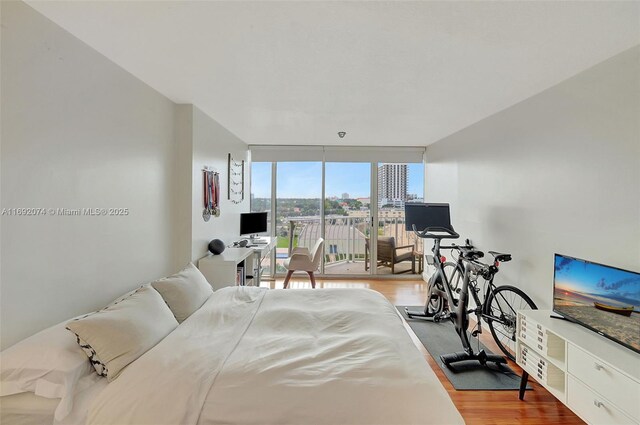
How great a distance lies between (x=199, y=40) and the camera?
1.65 meters

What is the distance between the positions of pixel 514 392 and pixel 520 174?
190 centimetres

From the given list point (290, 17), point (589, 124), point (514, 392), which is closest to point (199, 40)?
point (290, 17)

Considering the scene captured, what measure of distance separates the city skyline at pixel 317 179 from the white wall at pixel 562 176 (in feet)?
5.59

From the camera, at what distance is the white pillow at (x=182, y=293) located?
192cm

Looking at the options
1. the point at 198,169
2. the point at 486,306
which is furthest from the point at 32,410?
the point at 486,306

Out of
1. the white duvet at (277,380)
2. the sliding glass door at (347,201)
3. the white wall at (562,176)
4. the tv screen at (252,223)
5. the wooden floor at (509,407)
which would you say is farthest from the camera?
the sliding glass door at (347,201)

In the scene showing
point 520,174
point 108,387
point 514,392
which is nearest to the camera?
point 108,387

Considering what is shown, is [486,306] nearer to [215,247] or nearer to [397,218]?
[397,218]

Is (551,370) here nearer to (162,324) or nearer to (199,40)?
(162,324)

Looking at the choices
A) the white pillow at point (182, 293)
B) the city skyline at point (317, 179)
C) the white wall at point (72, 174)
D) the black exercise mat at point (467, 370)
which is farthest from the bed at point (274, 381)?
the city skyline at point (317, 179)

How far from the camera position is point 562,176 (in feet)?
7.13

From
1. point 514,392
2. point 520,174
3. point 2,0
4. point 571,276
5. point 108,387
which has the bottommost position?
point 514,392

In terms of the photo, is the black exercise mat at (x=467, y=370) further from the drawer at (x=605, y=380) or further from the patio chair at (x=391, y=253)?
the patio chair at (x=391, y=253)

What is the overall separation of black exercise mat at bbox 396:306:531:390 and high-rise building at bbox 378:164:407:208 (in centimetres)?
262
